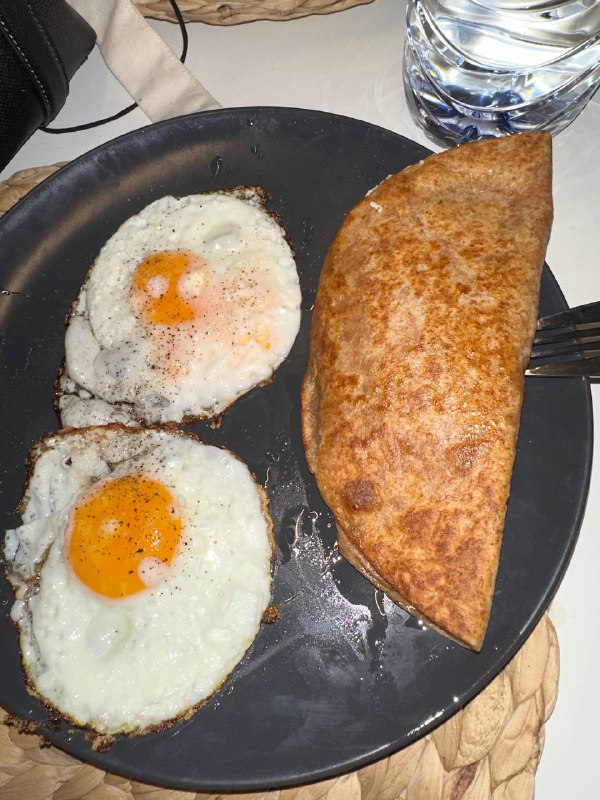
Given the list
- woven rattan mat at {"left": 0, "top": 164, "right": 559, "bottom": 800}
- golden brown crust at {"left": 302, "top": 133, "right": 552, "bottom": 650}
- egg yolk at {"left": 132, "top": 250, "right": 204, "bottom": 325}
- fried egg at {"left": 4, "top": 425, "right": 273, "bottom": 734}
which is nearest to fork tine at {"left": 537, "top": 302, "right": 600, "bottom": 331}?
golden brown crust at {"left": 302, "top": 133, "right": 552, "bottom": 650}

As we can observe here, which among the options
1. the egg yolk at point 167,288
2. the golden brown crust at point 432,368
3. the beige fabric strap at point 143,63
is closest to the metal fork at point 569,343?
the golden brown crust at point 432,368

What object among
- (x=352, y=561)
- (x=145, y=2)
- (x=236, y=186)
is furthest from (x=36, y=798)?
(x=145, y=2)

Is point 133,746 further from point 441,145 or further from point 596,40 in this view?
point 596,40

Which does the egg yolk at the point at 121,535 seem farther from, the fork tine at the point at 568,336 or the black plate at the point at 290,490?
the fork tine at the point at 568,336

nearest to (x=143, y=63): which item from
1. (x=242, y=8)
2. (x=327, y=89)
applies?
(x=242, y=8)

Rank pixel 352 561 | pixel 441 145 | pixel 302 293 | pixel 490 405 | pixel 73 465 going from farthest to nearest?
pixel 441 145
pixel 302 293
pixel 73 465
pixel 352 561
pixel 490 405

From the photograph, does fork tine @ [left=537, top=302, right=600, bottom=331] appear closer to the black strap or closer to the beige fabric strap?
the beige fabric strap
